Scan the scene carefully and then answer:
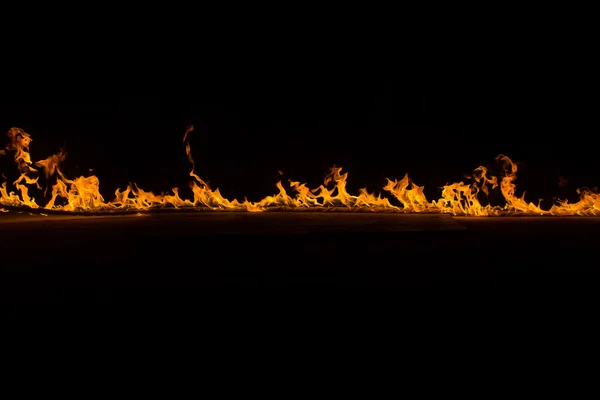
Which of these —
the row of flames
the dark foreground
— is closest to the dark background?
the row of flames

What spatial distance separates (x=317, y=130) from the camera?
45.4ft

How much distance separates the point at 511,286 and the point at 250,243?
325cm

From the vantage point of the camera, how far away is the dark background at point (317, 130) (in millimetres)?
13039

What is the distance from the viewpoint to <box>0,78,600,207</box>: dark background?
1304 cm

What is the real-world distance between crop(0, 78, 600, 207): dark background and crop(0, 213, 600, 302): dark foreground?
372 cm

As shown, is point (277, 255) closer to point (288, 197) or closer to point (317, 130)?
point (288, 197)

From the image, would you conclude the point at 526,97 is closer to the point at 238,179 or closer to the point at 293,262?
the point at 238,179

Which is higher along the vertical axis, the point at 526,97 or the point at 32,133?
the point at 526,97

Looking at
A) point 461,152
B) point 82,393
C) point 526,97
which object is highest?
point 526,97

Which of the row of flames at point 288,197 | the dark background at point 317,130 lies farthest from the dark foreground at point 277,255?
the dark background at point 317,130

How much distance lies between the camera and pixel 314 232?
827cm

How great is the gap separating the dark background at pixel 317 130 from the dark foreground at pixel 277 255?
Result: 12.2 feet

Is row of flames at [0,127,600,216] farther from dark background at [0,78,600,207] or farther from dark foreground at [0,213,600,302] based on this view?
dark foreground at [0,213,600,302]

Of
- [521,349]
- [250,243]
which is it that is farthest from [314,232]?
[521,349]
